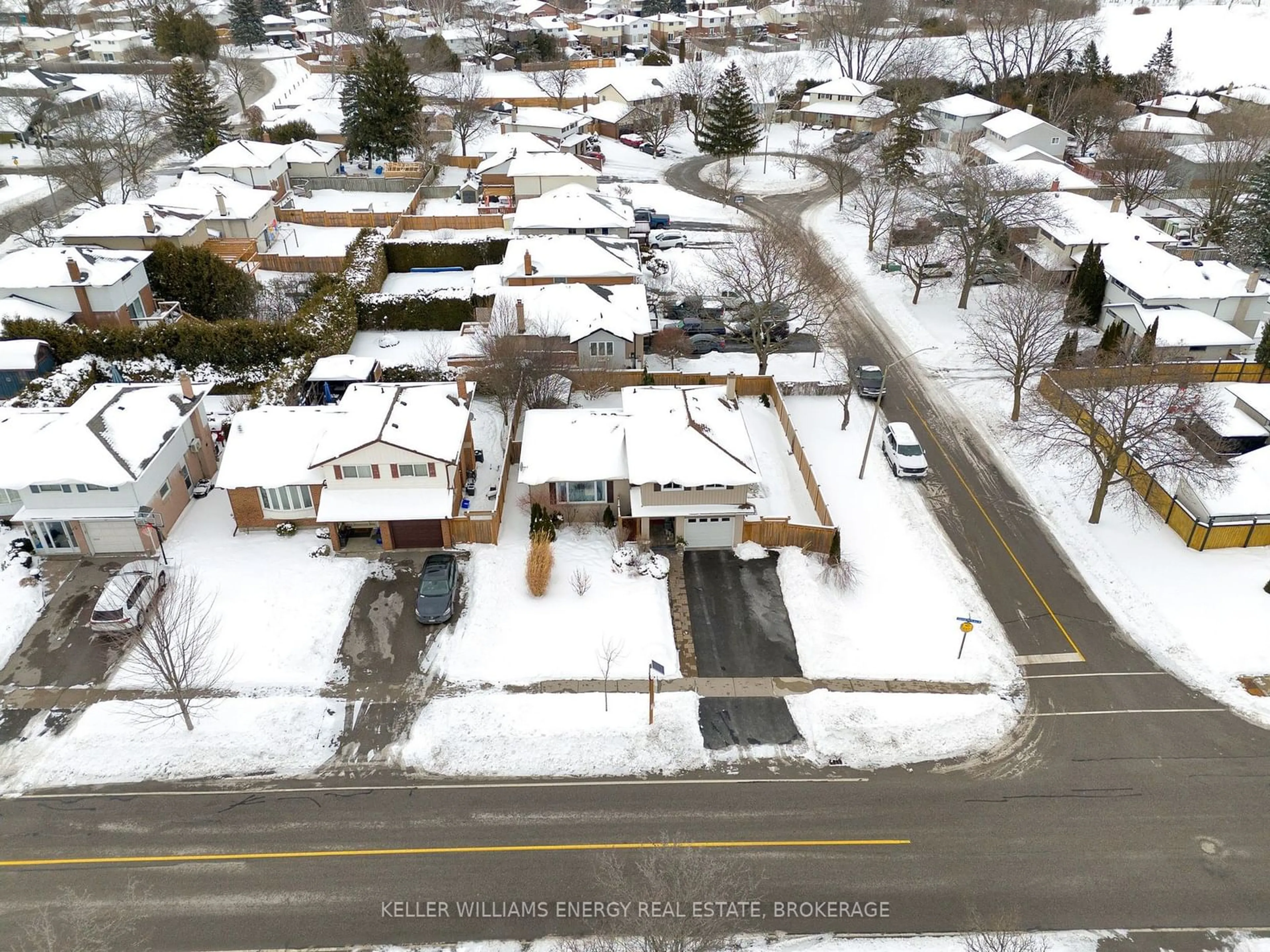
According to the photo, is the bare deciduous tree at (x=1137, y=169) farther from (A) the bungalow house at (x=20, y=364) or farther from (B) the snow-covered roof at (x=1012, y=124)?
(A) the bungalow house at (x=20, y=364)

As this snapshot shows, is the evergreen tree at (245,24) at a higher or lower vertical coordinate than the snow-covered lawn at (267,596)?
higher

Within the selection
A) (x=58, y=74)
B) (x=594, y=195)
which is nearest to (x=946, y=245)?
(x=594, y=195)

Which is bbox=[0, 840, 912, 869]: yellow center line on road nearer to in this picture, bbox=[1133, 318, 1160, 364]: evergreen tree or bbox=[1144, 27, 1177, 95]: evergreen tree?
bbox=[1133, 318, 1160, 364]: evergreen tree

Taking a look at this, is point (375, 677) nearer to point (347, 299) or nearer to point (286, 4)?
point (347, 299)

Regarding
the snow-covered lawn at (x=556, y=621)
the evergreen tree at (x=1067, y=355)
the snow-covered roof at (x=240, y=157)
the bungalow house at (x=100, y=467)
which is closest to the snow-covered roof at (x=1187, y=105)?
the evergreen tree at (x=1067, y=355)

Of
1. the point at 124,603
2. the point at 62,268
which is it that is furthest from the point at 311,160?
the point at 124,603

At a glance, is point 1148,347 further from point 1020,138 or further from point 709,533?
point 1020,138

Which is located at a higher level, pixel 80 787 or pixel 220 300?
pixel 220 300

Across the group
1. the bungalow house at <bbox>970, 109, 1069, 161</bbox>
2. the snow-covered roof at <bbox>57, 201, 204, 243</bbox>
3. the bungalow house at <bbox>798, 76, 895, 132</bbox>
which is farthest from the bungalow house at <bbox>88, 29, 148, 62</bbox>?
the bungalow house at <bbox>970, 109, 1069, 161</bbox>
